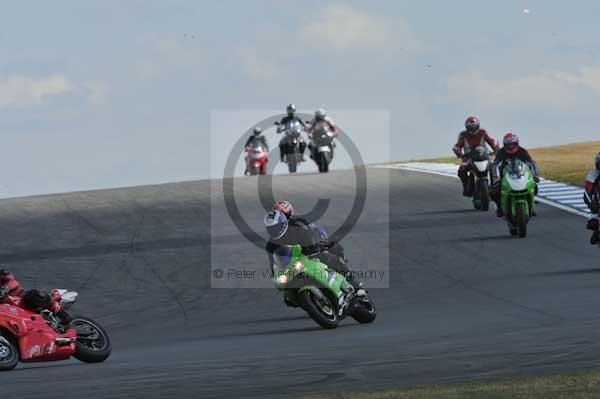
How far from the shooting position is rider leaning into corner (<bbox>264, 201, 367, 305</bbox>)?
48.5 feet

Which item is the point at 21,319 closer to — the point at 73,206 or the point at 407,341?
the point at 407,341

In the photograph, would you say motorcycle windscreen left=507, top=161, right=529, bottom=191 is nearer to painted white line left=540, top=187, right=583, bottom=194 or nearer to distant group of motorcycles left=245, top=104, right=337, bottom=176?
painted white line left=540, top=187, right=583, bottom=194

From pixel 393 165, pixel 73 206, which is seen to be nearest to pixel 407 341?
pixel 73 206

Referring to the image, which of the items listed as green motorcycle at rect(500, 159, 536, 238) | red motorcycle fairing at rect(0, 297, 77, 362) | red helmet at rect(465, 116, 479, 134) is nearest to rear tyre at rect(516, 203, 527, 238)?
green motorcycle at rect(500, 159, 536, 238)

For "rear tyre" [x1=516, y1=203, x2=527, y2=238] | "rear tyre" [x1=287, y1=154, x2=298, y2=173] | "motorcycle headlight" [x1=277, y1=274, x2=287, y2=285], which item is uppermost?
"rear tyre" [x1=287, y1=154, x2=298, y2=173]

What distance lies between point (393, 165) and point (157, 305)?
2342 centimetres

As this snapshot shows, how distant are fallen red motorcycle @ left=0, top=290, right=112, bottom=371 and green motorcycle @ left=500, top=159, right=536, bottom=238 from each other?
12.2 meters

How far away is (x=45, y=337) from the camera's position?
12.6m

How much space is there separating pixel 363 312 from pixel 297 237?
1294 mm

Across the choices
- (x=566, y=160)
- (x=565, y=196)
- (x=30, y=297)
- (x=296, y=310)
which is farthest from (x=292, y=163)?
(x=30, y=297)

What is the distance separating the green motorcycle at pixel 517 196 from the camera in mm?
23766

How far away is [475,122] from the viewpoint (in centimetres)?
2877

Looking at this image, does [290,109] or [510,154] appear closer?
[510,154]

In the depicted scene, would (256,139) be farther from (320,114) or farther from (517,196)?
(517,196)
